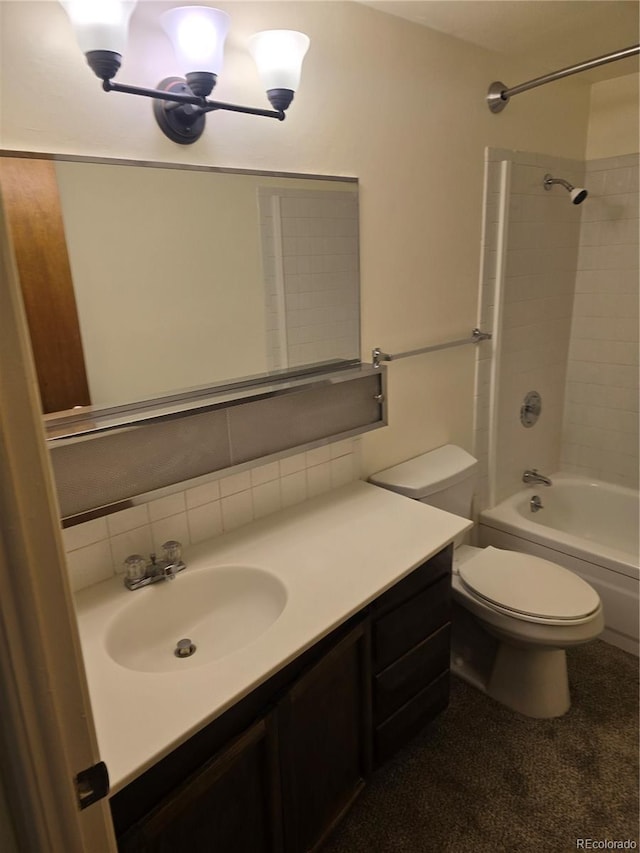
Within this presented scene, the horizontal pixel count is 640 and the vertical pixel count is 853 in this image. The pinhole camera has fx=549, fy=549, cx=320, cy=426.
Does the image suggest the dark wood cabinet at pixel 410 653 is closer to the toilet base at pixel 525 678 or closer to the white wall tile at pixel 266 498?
the toilet base at pixel 525 678

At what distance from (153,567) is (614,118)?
2.86 m

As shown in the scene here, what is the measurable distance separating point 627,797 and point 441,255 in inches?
76.0

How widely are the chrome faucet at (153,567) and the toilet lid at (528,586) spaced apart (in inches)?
42.1

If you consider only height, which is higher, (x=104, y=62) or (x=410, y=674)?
(x=104, y=62)

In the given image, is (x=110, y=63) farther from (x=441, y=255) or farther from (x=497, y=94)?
(x=497, y=94)

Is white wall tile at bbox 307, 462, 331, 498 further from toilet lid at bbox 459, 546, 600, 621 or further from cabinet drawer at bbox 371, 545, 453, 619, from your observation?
toilet lid at bbox 459, 546, 600, 621

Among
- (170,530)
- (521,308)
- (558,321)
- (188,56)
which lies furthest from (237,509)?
(558,321)

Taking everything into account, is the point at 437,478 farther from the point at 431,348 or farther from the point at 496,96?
the point at 496,96

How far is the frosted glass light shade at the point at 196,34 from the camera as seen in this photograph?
47.3 inches

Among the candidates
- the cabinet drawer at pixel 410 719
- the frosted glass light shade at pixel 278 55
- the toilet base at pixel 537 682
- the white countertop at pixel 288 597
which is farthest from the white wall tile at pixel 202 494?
the toilet base at pixel 537 682

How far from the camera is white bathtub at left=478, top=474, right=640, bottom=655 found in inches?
89.4

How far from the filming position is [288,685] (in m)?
1.21

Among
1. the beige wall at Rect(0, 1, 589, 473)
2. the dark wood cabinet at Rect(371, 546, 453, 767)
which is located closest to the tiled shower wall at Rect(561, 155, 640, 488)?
the beige wall at Rect(0, 1, 589, 473)

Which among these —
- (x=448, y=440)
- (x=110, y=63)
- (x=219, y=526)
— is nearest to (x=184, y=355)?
(x=219, y=526)
